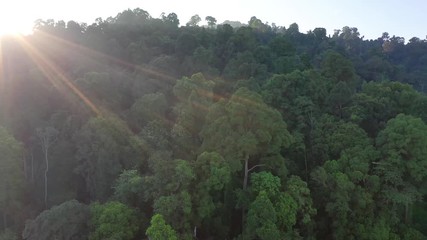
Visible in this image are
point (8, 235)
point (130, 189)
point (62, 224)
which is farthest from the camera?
point (8, 235)

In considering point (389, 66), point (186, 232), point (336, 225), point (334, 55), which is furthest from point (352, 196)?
point (389, 66)

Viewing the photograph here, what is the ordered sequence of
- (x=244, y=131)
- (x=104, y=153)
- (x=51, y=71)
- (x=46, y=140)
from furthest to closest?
(x=51, y=71)
(x=46, y=140)
(x=104, y=153)
(x=244, y=131)

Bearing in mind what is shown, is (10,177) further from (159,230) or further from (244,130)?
(244,130)

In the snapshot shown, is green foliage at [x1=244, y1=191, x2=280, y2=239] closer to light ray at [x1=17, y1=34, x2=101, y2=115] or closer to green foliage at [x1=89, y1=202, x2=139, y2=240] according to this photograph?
green foliage at [x1=89, y1=202, x2=139, y2=240]

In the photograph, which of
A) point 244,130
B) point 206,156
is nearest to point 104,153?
point 206,156

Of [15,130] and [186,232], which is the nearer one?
[186,232]

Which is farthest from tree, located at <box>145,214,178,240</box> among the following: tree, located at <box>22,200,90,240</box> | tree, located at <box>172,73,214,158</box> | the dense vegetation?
tree, located at <box>172,73,214,158</box>

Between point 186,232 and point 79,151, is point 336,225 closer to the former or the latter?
point 186,232
